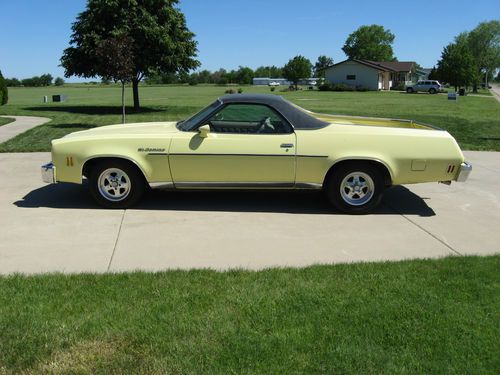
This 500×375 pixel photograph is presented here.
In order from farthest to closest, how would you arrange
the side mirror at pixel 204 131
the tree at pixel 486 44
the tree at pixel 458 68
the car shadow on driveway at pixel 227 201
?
the tree at pixel 486 44 → the tree at pixel 458 68 → the car shadow on driveway at pixel 227 201 → the side mirror at pixel 204 131

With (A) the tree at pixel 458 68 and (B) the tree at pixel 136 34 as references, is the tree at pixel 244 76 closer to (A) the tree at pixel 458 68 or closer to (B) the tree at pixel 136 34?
(A) the tree at pixel 458 68

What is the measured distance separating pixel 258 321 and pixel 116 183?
356 cm

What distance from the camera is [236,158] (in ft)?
20.5

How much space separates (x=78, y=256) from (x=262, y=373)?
8.47ft

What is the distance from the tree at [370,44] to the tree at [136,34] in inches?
4156

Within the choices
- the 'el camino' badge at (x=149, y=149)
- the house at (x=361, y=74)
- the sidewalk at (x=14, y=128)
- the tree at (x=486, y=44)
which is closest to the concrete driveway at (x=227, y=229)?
the 'el camino' badge at (x=149, y=149)

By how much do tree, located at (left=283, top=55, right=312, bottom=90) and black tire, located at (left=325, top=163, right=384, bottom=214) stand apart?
264 ft

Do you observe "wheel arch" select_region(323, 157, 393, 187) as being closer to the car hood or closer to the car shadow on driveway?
the car shadow on driveway

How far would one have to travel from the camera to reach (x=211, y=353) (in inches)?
121

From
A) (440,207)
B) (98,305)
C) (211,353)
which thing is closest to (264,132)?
(440,207)

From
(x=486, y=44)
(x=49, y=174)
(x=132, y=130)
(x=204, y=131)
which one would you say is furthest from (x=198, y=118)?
(x=486, y=44)

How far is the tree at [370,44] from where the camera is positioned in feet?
411

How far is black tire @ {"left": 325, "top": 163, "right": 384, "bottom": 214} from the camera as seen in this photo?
20.9ft

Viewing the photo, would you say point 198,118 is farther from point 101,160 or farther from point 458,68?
point 458,68
